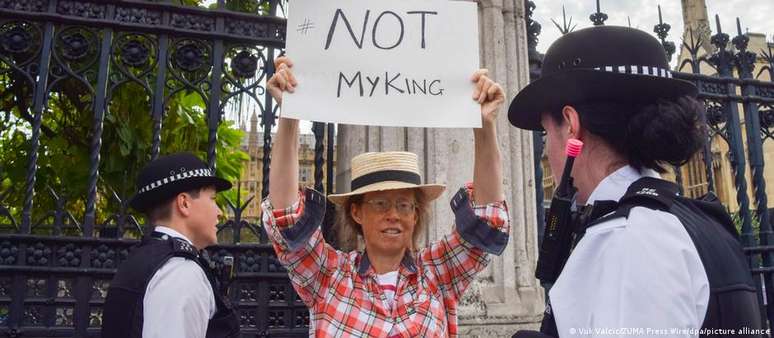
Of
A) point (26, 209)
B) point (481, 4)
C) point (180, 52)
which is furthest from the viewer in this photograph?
point (481, 4)

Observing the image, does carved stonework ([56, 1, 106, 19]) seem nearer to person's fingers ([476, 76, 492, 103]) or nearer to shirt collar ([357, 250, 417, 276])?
shirt collar ([357, 250, 417, 276])

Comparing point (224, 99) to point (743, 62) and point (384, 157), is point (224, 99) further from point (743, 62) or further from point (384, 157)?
point (743, 62)

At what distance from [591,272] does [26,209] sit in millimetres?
2962

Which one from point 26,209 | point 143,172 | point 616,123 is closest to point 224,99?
point 143,172

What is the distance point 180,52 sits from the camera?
10.8 feet

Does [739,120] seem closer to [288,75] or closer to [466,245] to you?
[466,245]

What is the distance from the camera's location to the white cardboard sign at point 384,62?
7.20ft

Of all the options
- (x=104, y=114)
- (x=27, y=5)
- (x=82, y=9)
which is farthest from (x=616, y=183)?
(x=27, y=5)

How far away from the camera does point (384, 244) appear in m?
2.25

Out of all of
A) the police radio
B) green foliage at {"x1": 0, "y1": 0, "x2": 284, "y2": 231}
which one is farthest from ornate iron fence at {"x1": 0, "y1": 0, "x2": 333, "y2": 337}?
green foliage at {"x1": 0, "y1": 0, "x2": 284, "y2": 231}

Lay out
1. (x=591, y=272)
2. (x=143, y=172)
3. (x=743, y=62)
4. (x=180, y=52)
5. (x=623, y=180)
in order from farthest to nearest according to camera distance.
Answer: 1. (x=743, y=62)
2. (x=180, y=52)
3. (x=143, y=172)
4. (x=623, y=180)
5. (x=591, y=272)

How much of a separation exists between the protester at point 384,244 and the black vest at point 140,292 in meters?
0.40

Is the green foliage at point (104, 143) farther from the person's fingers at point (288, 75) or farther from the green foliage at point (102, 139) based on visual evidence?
the person's fingers at point (288, 75)

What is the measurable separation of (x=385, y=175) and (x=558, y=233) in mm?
959
